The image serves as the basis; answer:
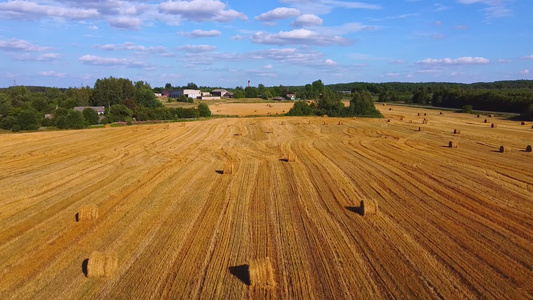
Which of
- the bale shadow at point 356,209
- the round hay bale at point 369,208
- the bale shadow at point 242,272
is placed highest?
the round hay bale at point 369,208

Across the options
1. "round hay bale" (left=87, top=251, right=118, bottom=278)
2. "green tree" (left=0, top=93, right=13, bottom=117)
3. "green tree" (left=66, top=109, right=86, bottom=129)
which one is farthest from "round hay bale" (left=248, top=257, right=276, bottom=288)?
"green tree" (left=0, top=93, right=13, bottom=117)

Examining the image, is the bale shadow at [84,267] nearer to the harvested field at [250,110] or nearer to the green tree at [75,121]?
the green tree at [75,121]

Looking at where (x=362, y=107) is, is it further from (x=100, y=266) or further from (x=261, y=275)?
(x=100, y=266)

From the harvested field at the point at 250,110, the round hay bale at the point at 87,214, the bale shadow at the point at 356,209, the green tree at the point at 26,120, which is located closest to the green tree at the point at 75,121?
the green tree at the point at 26,120

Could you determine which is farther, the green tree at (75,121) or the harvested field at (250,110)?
the harvested field at (250,110)

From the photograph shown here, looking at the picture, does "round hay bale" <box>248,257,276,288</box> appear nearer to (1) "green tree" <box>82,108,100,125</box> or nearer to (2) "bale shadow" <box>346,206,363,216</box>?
(2) "bale shadow" <box>346,206,363,216</box>

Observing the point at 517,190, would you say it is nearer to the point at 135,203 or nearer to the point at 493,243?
the point at 493,243

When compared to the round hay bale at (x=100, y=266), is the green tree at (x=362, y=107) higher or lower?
higher

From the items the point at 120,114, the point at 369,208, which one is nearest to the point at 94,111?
the point at 120,114
